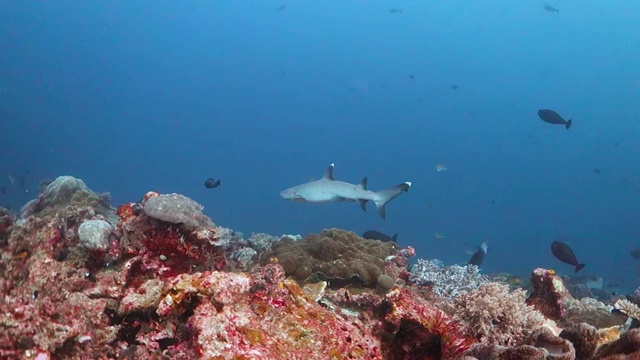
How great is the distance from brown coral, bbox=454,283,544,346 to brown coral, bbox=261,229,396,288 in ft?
7.85

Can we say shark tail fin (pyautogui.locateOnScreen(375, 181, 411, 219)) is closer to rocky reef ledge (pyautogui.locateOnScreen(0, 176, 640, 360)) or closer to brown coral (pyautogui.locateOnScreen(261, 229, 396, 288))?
brown coral (pyautogui.locateOnScreen(261, 229, 396, 288))

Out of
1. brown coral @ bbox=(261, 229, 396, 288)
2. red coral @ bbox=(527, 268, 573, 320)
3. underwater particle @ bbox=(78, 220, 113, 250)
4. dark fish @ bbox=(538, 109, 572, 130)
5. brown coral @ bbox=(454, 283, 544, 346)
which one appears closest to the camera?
brown coral @ bbox=(454, 283, 544, 346)

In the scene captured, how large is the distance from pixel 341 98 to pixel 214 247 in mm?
166374

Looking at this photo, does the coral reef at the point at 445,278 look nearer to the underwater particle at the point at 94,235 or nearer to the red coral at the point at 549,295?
the red coral at the point at 549,295

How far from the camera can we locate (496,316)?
183 inches

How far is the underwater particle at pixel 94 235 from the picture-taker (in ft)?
19.1

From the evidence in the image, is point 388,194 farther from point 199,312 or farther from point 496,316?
point 199,312

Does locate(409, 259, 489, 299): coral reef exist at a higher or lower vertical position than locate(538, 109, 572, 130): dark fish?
higher

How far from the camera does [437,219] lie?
5517 inches

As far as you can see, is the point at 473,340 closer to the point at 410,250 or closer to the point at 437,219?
the point at 410,250

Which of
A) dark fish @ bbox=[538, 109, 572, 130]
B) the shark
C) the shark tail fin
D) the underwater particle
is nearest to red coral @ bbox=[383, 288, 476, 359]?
the underwater particle

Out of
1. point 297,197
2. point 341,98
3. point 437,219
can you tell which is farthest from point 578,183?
point 297,197

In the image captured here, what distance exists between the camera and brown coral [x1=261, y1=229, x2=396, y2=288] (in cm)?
712

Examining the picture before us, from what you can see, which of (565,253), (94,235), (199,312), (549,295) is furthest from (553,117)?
(199,312)
